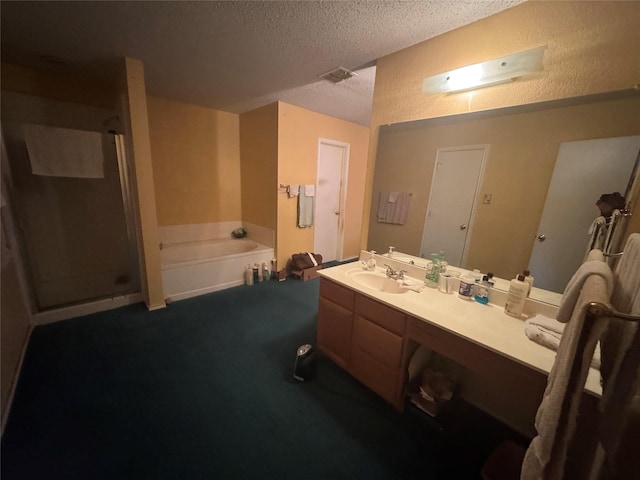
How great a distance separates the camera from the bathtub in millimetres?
2834

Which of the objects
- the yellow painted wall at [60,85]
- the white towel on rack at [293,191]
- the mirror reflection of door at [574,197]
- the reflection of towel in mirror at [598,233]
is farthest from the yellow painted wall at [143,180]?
the reflection of towel in mirror at [598,233]

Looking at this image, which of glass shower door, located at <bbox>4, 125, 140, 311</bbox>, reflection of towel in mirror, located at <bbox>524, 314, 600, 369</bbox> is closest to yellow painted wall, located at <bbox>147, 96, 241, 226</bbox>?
glass shower door, located at <bbox>4, 125, 140, 311</bbox>

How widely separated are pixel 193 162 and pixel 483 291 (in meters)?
3.74

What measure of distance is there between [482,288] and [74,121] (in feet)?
13.2

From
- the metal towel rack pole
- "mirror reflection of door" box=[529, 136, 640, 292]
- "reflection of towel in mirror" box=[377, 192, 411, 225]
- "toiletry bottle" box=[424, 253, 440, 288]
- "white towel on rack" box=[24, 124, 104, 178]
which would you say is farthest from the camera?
"white towel on rack" box=[24, 124, 104, 178]

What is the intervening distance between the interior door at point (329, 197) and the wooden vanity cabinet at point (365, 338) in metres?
2.35

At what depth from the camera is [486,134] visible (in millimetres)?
1468

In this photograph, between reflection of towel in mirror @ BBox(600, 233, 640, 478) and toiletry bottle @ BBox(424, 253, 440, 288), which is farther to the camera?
toiletry bottle @ BBox(424, 253, 440, 288)

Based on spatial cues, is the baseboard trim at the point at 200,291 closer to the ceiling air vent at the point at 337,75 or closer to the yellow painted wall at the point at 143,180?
the yellow painted wall at the point at 143,180

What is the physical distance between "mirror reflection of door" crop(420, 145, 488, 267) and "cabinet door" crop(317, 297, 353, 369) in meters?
0.81

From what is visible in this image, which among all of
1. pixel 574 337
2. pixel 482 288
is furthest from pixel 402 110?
pixel 574 337

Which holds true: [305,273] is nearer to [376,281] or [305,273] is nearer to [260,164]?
[260,164]

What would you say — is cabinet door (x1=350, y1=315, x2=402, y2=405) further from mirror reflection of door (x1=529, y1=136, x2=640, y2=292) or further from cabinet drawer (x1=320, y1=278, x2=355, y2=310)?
mirror reflection of door (x1=529, y1=136, x2=640, y2=292)

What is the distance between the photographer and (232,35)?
1.73m
